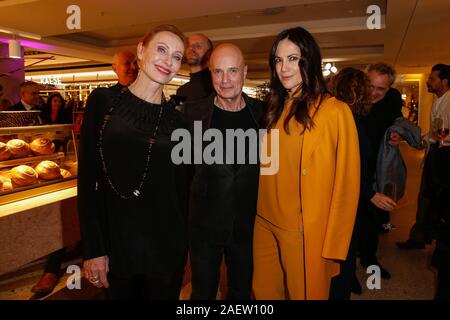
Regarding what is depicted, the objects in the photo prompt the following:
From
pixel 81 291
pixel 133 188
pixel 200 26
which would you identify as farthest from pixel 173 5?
pixel 133 188

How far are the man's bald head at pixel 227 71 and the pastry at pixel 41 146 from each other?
150cm

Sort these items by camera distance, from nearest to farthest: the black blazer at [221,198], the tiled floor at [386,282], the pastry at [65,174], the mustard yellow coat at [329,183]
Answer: the mustard yellow coat at [329,183] → the black blazer at [221,198] → the pastry at [65,174] → the tiled floor at [386,282]

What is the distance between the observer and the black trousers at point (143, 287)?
1.44 metres

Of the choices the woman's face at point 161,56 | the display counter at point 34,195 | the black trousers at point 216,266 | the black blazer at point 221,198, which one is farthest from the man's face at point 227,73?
the display counter at point 34,195

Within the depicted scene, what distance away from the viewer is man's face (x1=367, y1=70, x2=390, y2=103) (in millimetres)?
2904

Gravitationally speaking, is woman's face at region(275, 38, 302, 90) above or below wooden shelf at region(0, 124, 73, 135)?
above

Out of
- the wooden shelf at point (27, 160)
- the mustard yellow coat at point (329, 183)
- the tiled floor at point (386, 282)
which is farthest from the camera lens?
the tiled floor at point (386, 282)

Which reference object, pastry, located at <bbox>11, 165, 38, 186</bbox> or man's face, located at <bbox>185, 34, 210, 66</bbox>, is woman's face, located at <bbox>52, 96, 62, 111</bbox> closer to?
pastry, located at <bbox>11, 165, 38, 186</bbox>

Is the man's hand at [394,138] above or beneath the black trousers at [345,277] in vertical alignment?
above

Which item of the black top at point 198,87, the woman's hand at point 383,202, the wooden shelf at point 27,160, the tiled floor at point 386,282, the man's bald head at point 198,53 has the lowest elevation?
the tiled floor at point 386,282

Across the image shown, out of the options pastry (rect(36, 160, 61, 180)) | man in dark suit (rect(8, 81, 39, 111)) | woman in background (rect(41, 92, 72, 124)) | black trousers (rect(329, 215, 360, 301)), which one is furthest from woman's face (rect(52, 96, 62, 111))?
black trousers (rect(329, 215, 360, 301))

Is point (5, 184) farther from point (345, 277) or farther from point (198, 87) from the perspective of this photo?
point (345, 277)

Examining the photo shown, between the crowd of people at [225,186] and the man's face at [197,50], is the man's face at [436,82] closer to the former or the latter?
the crowd of people at [225,186]

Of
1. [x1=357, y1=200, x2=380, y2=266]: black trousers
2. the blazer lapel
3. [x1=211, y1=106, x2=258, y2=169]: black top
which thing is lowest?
[x1=357, y1=200, x2=380, y2=266]: black trousers
